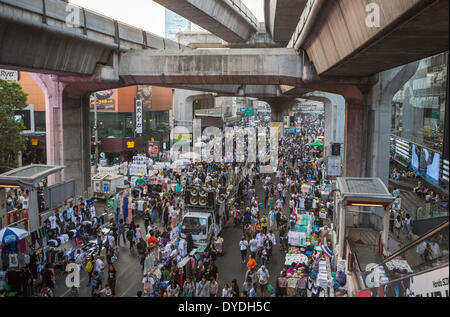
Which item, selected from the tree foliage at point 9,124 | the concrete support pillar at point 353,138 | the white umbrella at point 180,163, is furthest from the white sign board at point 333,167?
the tree foliage at point 9,124

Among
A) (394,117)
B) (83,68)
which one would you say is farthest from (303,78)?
(394,117)

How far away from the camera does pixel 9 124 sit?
Result: 2736cm

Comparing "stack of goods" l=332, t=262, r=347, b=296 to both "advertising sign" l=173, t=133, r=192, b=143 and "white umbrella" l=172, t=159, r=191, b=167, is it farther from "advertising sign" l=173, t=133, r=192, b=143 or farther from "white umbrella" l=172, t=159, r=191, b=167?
"advertising sign" l=173, t=133, r=192, b=143

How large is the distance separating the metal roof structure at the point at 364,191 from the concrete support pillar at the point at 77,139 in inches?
618

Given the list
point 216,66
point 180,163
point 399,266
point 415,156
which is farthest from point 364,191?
point 180,163

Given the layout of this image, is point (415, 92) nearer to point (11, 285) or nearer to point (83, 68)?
point (83, 68)

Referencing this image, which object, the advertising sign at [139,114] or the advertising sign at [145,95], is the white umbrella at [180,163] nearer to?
the advertising sign at [139,114]

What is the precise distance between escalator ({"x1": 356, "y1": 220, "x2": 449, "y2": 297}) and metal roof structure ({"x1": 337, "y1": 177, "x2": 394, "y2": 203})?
4.22m

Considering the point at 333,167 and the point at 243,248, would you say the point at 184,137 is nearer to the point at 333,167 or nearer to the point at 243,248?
the point at 333,167

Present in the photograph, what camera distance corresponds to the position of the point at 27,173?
17094 millimetres

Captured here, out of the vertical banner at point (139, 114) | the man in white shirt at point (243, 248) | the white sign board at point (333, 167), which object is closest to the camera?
the man in white shirt at point (243, 248)

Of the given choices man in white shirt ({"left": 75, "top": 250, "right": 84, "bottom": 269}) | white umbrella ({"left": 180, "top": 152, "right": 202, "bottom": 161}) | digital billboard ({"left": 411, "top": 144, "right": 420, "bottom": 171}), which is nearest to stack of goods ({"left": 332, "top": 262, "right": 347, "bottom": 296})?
man in white shirt ({"left": 75, "top": 250, "right": 84, "bottom": 269})

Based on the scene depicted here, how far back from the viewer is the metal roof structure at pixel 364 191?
44.2 ft
